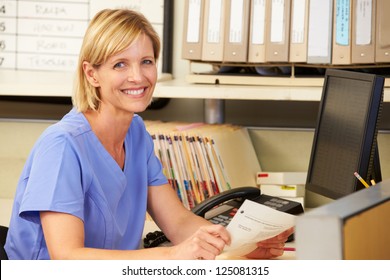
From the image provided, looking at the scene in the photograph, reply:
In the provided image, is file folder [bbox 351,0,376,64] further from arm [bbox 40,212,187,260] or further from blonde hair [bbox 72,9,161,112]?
arm [bbox 40,212,187,260]

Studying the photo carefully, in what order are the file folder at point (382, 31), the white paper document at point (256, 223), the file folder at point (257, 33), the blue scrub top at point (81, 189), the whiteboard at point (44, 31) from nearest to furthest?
1. the white paper document at point (256, 223)
2. the blue scrub top at point (81, 189)
3. the file folder at point (382, 31)
4. the file folder at point (257, 33)
5. the whiteboard at point (44, 31)

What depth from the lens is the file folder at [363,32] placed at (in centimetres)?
210

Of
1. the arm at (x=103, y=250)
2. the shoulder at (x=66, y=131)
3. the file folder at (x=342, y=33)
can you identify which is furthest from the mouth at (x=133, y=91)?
the file folder at (x=342, y=33)

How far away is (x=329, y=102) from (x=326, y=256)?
3.93 feet

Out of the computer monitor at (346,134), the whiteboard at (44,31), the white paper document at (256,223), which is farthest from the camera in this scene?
the whiteboard at (44,31)

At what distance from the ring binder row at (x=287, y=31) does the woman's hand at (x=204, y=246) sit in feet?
2.72

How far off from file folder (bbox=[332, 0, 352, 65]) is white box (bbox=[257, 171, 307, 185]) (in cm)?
38

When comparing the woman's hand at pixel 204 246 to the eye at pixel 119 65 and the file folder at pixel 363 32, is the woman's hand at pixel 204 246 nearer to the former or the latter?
the eye at pixel 119 65

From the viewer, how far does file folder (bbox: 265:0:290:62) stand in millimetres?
2174

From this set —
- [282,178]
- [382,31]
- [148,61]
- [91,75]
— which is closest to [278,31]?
[382,31]

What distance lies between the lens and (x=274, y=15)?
219 centimetres

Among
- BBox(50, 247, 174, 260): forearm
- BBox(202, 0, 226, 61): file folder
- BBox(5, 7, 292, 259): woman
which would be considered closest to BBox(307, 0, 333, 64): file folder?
BBox(202, 0, 226, 61): file folder
